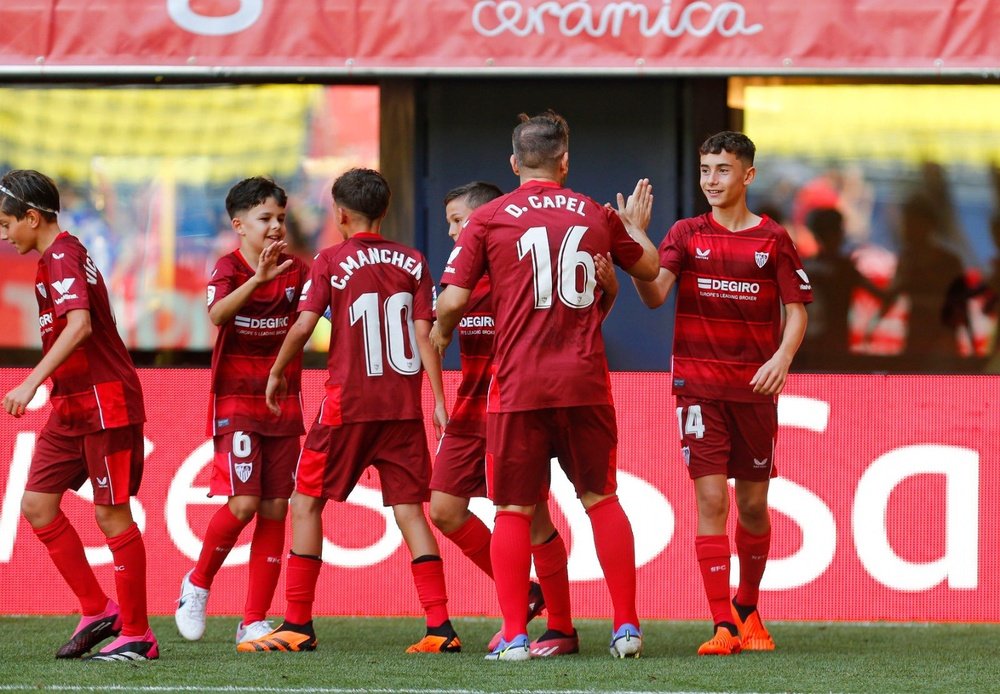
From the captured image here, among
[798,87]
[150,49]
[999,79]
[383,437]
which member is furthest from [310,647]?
[999,79]

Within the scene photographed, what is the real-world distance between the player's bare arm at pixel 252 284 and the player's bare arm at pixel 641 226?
134 cm

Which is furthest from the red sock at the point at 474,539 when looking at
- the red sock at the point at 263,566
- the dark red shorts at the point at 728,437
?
the dark red shorts at the point at 728,437

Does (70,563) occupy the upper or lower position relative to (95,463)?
lower

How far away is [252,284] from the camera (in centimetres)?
629

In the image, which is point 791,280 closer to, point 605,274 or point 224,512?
point 605,274

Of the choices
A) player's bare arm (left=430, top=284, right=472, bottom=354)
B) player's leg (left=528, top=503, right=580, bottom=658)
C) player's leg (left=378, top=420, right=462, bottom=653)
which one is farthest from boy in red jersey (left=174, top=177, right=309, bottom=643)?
player's leg (left=528, top=503, right=580, bottom=658)

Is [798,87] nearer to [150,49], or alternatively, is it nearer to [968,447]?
[968,447]

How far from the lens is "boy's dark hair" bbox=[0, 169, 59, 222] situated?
6.00 metres

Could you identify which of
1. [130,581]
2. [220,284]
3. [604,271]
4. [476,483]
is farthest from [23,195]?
[604,271]

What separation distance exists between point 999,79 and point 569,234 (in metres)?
4.74

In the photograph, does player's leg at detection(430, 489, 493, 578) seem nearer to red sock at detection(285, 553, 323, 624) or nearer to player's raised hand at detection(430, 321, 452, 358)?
red sock at detection(285, 553, 323, 624)

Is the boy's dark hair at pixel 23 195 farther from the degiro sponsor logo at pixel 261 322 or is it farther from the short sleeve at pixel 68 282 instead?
the degiro sponsor logo at pixel 261 322

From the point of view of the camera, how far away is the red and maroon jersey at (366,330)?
624cm

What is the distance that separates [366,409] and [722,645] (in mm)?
1598
